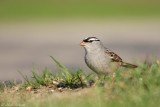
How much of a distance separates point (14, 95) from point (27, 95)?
22 cm

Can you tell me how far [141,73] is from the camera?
10.2 m

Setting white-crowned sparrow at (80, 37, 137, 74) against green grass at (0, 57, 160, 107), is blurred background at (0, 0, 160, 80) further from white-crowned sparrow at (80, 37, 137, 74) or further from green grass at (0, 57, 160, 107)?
green grass at (0, 57, 160, 107)

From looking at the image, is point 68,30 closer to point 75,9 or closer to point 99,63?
point 75,9

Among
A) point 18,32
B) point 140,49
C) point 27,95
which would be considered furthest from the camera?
point 18,32

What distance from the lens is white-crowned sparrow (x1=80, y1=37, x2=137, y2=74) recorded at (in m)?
11.3

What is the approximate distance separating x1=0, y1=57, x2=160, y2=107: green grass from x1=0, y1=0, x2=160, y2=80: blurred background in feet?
3.81

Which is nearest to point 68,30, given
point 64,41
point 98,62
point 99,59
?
point 64,41

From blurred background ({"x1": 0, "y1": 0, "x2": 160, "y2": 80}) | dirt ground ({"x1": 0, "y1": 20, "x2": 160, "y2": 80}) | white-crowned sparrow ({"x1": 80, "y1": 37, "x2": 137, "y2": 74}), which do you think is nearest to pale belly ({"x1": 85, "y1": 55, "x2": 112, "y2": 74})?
white-crowned sparrow ({"x1": 80, "y1": 37, "x2": 137, "y2": 74})

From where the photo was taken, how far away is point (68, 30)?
93.9ft

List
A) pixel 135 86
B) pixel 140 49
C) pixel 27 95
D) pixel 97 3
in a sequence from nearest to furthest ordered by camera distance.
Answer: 1. pixel 135 86
2. pixel 27 95
3. pixel 140 49
4. pixel 97 3

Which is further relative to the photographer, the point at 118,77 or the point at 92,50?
the point at 92,50

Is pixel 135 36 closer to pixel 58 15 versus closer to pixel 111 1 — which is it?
pixel 58 15

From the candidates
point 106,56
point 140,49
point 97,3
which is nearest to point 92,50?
point 106,56

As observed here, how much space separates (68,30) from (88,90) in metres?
18.5
